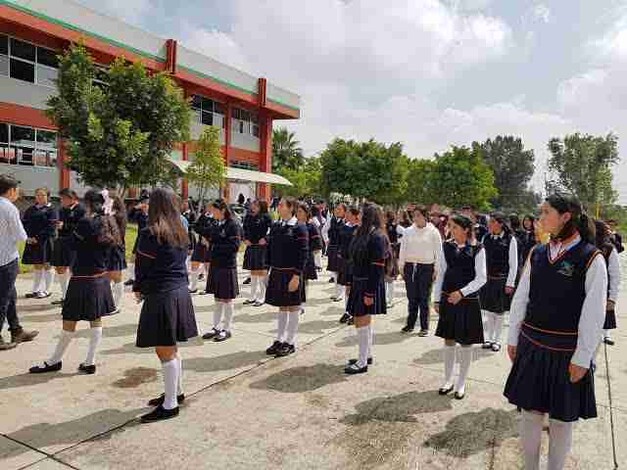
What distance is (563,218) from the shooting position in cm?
304

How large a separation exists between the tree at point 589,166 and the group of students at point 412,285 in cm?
2876

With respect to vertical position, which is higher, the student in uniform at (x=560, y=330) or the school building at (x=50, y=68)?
the school building at (x=50, y=68)

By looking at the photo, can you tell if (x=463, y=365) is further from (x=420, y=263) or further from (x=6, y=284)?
(x=6, y=284)

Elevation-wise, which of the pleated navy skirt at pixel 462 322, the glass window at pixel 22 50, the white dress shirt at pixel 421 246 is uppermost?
the glass window at pixel 22 50

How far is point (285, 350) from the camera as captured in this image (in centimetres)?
605

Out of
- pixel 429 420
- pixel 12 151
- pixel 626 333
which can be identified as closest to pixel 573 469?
pixel 429 420

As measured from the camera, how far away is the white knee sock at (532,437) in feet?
10.3

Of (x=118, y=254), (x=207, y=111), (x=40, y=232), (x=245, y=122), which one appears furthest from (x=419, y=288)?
(x=245, y=122)

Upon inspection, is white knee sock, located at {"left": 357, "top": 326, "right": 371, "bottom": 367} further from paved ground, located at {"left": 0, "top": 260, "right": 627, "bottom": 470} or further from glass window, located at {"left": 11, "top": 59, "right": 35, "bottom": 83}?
glass window, located at {"left": 11, "top": 59, "right": 35, "bottom": 83}

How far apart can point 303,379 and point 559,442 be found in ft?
8.90

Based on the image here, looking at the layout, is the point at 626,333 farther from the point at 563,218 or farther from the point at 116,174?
the point at 116,174

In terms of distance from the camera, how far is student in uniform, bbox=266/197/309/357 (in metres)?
6.00

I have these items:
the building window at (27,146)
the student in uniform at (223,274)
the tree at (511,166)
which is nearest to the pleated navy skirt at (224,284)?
the student in uniform at (223,274)

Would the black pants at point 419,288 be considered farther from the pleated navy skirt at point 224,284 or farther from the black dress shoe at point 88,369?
the black dress shoe at point 88,369
